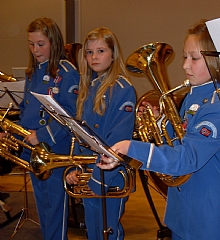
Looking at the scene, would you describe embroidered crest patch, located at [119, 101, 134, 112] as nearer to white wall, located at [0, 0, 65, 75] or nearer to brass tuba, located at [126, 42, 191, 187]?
brass tuba, located at [126, 42, 191, 187]

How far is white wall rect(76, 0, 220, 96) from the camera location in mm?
4844

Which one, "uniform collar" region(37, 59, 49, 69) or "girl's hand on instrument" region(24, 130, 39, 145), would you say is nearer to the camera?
"girl's hand on instrument" region(24, 130, 39, 145)

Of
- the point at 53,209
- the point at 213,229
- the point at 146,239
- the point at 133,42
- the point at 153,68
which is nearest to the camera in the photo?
the point at 213,229

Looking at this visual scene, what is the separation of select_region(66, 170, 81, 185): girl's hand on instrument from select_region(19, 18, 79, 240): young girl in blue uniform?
0.20 m

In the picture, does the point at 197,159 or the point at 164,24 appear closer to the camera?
the point at 197,159

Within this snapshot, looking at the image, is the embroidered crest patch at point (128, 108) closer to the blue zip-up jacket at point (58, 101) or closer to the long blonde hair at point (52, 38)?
the blue zip-up jacket at point (58, 101)

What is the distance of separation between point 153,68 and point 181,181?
72 cm

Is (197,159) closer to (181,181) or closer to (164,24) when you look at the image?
(181,181)

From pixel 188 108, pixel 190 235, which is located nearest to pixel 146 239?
pixel 190 235

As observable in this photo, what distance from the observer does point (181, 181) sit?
1.46m

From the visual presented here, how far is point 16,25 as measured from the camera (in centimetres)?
555

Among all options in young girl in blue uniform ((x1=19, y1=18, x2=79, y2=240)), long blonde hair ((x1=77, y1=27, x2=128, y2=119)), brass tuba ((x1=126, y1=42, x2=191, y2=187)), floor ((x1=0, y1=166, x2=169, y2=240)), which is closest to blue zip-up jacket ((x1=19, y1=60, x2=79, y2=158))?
young girl in blue uniform ((x1=19, y1=18, x2=79, y2=240))

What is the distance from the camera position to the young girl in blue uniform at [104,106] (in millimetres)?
1795

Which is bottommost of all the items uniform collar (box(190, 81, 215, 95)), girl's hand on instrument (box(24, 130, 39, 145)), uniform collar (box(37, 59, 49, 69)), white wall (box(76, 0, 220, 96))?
uniform collar (box(190, 81, 215, 95))
